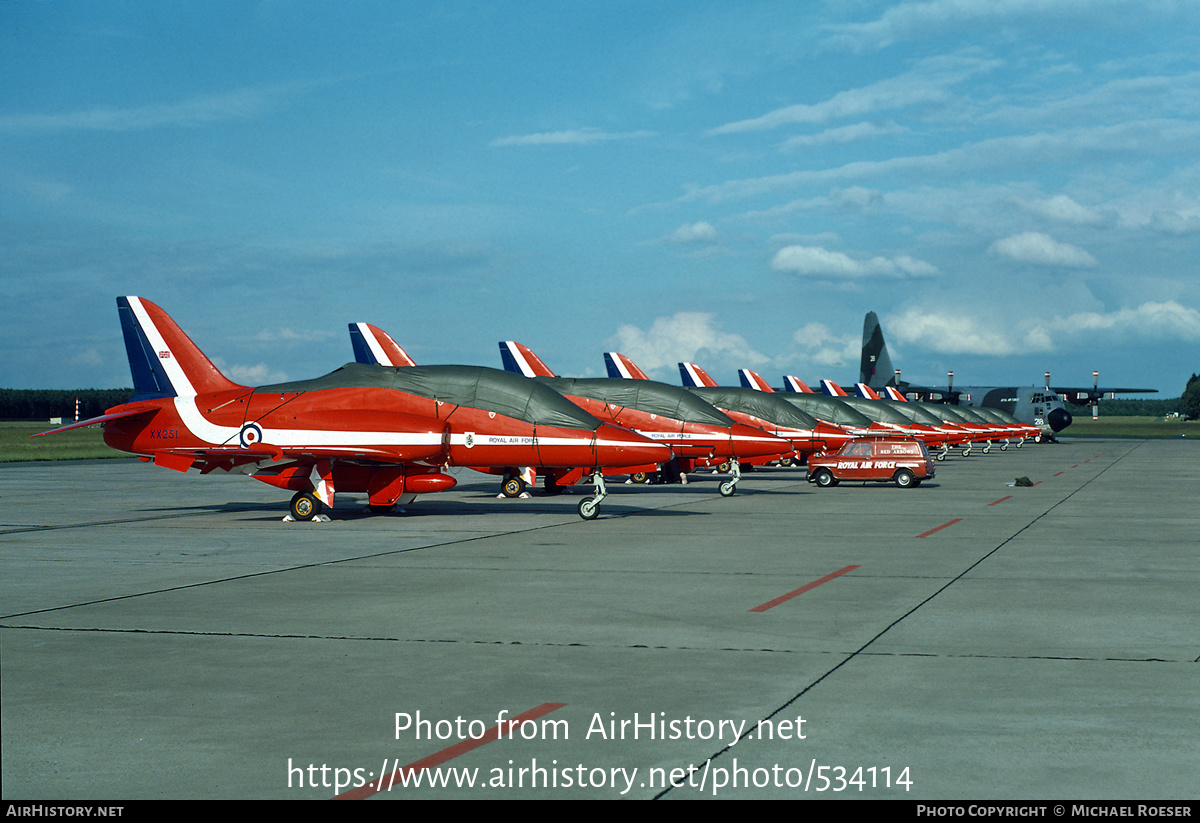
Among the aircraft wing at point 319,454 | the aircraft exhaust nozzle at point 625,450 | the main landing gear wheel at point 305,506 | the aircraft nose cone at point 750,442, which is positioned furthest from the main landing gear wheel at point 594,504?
the aircraft nose cone at point 750,442

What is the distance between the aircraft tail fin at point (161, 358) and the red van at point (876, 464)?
1872 cm

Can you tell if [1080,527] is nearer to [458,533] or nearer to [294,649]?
[458,533]

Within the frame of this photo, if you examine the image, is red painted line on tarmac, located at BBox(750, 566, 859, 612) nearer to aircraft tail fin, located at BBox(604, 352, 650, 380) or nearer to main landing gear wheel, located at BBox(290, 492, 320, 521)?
main landing gear wheel, located at BBox(290, 492, 320, 521)

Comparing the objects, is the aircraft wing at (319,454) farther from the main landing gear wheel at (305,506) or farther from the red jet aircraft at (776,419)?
the red jet aircraft at (776,419)

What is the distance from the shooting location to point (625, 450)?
22.7 metres

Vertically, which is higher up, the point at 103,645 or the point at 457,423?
the point at 457,423

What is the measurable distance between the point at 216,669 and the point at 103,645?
1610 mm

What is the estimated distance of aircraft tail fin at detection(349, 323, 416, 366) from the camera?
107ft

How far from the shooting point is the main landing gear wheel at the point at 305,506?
2292 cm

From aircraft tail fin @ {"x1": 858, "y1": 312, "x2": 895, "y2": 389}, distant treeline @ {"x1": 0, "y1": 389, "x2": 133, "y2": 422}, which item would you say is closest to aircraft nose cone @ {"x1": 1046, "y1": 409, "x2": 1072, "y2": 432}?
aircraft tail fin @ {"x1": 858, "y1": 312, "x2": 895, "y2": 389}

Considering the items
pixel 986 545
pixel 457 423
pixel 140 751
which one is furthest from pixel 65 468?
pixel 140 751

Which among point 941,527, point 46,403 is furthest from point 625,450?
point 46,403

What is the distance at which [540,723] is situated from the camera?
7309 millimetres

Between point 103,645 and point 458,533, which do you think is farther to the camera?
point 458,533
